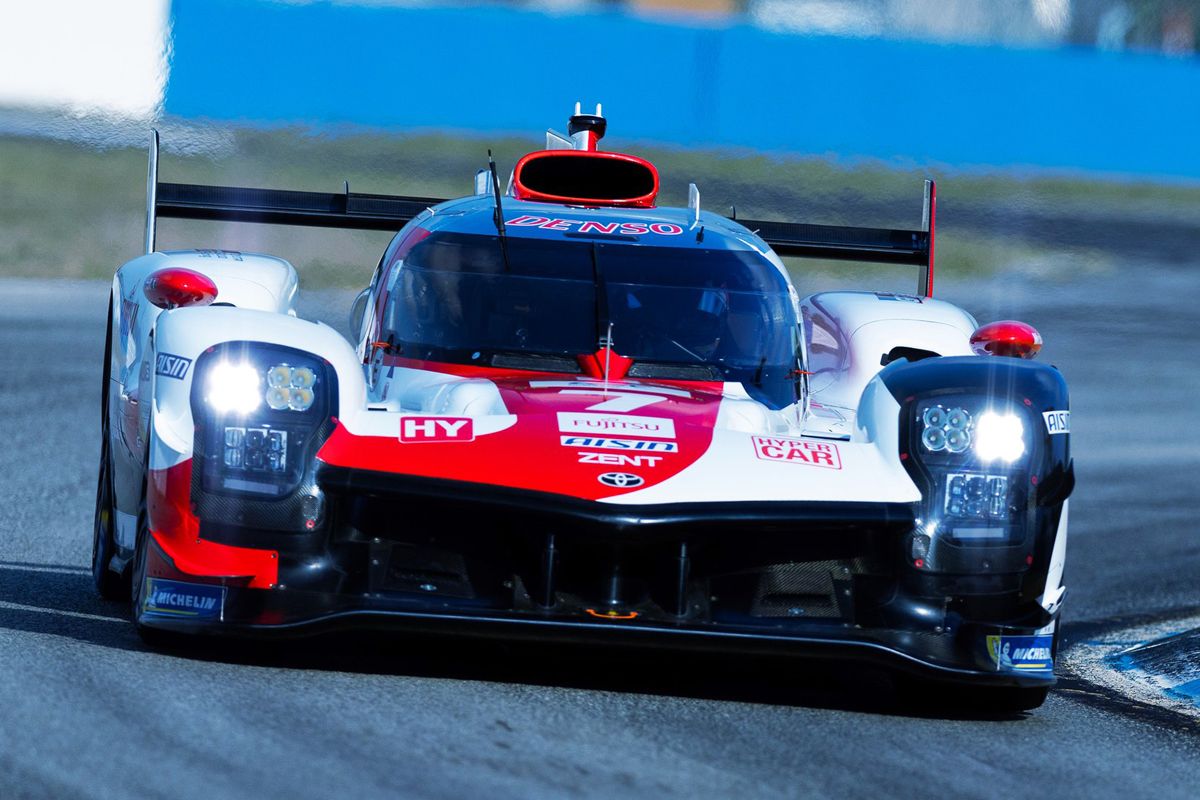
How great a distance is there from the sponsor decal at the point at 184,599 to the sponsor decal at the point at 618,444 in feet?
3.24

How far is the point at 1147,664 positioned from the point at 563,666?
229 cm

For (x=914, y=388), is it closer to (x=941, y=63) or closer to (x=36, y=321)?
(x=36, y=321)

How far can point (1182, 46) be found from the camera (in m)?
25.0

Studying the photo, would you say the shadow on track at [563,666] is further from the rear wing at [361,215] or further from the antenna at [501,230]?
the rear wing at [361,215]

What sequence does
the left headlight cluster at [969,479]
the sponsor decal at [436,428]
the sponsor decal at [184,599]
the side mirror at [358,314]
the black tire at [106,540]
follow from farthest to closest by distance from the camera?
the side mirror at [358,314] → the black tire at [106,540] → the left headlight cluster at [969,479] → the sponsor decal at [436,428] → the sponsor decal at [184,599]

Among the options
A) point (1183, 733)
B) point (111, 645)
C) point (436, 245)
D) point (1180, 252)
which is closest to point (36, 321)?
point (436, 245)

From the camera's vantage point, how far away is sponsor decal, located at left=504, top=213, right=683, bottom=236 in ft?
23.5

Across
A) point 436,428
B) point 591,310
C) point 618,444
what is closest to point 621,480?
point 618,444

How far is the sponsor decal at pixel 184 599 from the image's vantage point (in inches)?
209

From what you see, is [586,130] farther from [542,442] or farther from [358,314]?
[542,442]

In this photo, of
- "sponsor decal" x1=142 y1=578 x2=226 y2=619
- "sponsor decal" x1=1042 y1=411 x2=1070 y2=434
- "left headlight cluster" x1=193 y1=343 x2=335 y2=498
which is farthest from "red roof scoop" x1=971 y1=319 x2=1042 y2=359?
"sponsor decal" x1=142 y1=578 x2=226 y2=619

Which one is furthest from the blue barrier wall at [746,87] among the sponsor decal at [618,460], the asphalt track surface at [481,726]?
the sponsor decal at [618,460]

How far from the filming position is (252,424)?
5.41 metres

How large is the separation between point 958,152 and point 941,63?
1405 millimetres
